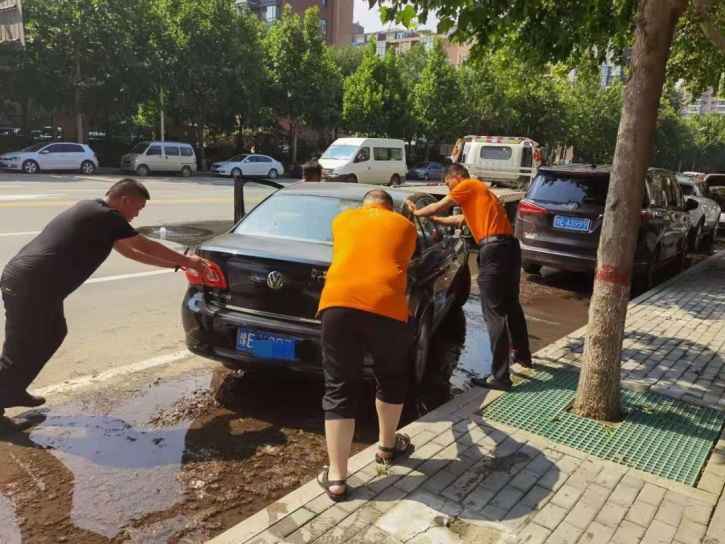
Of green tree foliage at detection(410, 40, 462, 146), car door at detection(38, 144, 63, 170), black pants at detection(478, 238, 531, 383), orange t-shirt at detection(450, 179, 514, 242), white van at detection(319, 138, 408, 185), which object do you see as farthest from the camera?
green tree foliage at detection(410, 40, 462, 146)

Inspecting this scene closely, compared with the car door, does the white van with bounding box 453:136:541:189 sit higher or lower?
higher

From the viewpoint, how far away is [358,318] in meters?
3.21

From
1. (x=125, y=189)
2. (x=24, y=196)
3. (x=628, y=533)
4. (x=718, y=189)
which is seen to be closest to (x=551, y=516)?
(x=628, y=533)

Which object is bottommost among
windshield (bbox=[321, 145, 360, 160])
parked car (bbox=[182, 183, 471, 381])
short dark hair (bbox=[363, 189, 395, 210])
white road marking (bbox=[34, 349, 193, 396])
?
white road marking (bbox=[34, 349, 193, 396])

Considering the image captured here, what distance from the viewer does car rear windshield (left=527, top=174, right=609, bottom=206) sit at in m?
8.53

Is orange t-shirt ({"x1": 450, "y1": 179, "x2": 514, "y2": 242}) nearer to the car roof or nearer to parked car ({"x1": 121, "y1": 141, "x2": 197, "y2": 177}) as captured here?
the car roof

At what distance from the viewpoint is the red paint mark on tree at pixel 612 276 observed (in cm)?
419

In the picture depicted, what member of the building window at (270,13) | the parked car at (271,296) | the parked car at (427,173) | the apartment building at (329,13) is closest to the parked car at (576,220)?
the parked car at (271,296)

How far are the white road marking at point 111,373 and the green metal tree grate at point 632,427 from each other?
2.69 meters

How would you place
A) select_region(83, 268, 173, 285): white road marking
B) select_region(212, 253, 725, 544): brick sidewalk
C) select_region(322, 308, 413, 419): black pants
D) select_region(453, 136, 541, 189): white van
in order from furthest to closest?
1. select_region(453, 136, 541, 189): white van
2. select_region(83, 268, 173, 285): white road marking
3. select_region(322, 308, 413, 419): black pants
4. select_region(212, 253, 725, 544): brick sidewalk

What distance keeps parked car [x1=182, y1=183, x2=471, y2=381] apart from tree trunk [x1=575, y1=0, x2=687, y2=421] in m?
1.20

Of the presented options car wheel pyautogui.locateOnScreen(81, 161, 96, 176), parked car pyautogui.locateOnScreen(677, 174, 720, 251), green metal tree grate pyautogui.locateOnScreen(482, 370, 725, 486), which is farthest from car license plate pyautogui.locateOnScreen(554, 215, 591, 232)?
car wheel pyautogui.locateOnScreen(81, 161, 96, 176)

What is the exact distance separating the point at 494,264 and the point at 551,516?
224cm

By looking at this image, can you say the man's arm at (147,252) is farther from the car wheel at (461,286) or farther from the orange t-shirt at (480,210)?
the car wheel at (461,286)
